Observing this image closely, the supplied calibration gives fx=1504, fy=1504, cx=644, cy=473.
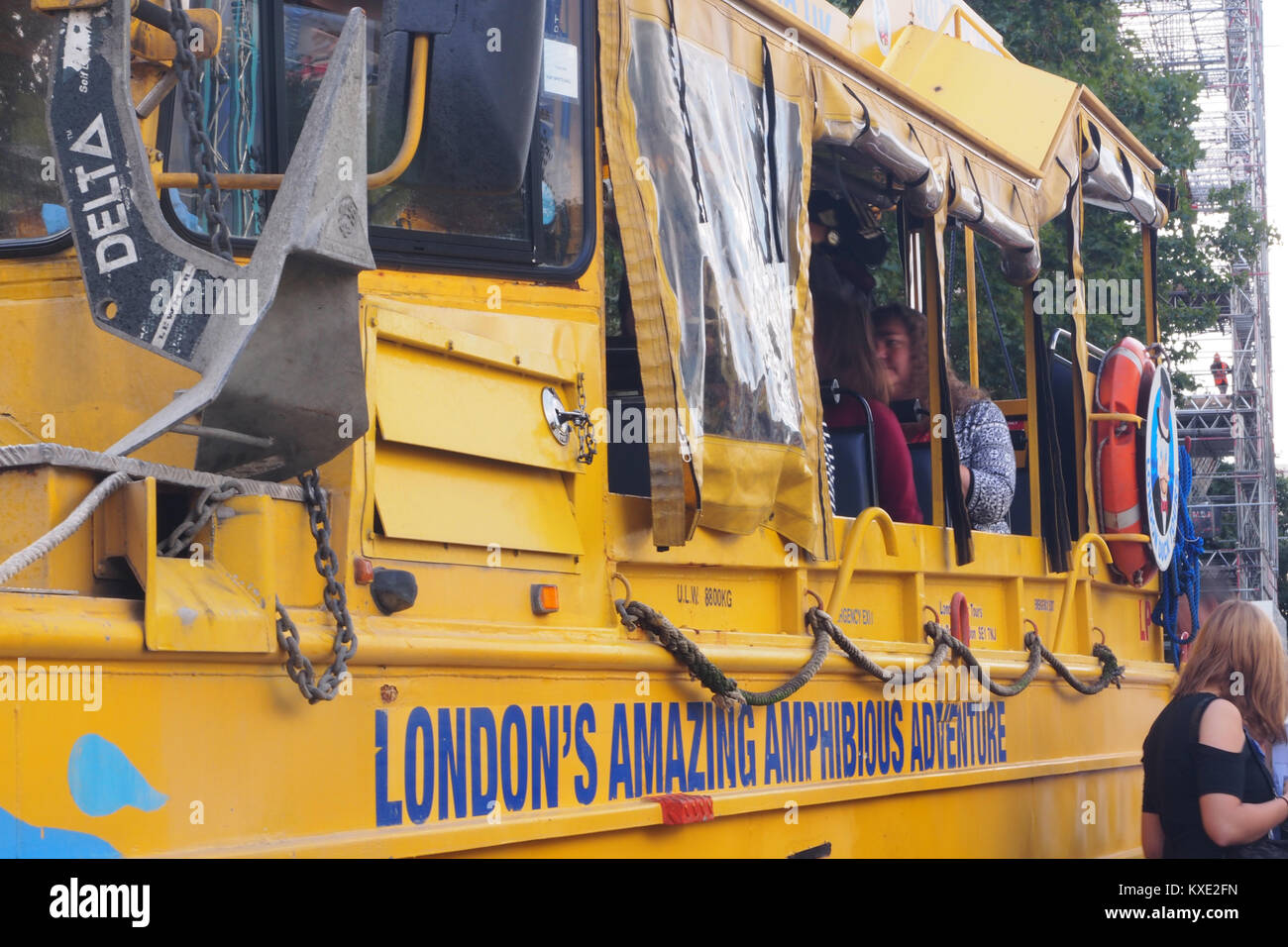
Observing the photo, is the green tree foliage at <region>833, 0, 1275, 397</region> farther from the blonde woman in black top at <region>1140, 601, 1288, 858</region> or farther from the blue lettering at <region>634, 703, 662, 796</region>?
the blue lettering at <region>634, 703, 662, 796</region>

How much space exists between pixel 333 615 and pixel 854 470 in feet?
8.43

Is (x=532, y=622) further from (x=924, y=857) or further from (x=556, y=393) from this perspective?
(x=924, y=857)

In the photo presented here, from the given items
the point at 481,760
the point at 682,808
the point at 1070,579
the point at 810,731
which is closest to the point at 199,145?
the point at 481,760

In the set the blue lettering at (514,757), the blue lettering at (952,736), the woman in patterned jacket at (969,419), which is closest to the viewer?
the blue lettering at (514,757)

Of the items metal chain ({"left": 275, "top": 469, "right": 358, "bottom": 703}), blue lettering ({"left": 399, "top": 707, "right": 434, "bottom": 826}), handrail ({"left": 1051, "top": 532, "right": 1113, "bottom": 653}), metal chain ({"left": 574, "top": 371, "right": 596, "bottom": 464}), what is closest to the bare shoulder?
handrail ({"left": 1051, "top": 532, "right": 1113, "bottom": 653})

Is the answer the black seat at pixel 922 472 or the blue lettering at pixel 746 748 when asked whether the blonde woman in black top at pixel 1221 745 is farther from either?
the black seat at pixel 922 472

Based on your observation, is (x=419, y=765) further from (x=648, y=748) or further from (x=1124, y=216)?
(x=1124, y=216)

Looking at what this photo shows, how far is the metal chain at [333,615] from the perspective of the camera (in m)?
2.47

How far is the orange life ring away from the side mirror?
3.80 metres

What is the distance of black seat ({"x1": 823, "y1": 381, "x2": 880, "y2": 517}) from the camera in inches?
189

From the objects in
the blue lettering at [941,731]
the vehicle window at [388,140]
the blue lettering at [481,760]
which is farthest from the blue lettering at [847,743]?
the vehicle window at [388,140]

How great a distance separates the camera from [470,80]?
256cm

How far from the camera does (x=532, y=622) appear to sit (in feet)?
10.2

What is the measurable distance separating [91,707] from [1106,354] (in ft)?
15.4
